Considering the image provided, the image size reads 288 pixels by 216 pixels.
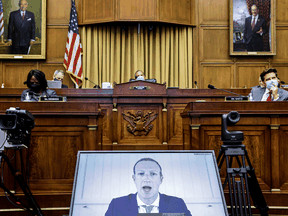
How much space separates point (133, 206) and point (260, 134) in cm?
165

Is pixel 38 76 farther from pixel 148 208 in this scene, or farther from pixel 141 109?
pixel 148 208

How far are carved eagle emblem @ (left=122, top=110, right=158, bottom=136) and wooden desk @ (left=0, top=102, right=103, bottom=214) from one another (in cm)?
186

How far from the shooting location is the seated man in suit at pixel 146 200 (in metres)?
1.40

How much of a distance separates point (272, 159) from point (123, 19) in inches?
202

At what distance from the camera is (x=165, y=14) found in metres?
6.71

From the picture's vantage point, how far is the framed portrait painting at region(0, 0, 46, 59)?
6938 millimetres

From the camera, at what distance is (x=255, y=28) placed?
23.2 ft

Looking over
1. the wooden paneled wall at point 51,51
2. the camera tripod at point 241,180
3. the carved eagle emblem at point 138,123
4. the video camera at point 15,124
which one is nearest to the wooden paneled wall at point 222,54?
the carved eagle emblem at point 138,123

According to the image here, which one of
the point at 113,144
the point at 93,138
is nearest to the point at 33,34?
the point at 113,144

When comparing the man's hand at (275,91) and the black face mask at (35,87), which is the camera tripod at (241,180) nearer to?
the man's hand at (275,91)

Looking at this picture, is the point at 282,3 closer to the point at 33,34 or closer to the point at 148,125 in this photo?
the point at 148,125

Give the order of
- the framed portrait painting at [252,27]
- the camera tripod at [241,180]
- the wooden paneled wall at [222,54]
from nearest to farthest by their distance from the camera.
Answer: the camera tripod at [241,180]
the framed portrait painting at [252,27]
the wooden paneled wall at [222,54]

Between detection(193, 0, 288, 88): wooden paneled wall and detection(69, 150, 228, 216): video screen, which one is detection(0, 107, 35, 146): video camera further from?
detection(193, 0, 288, 88): wooden paneled wall

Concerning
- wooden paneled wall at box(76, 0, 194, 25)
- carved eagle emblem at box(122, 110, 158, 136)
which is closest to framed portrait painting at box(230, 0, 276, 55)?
wooden paneled wall at box(76, 0, 194, 25)
